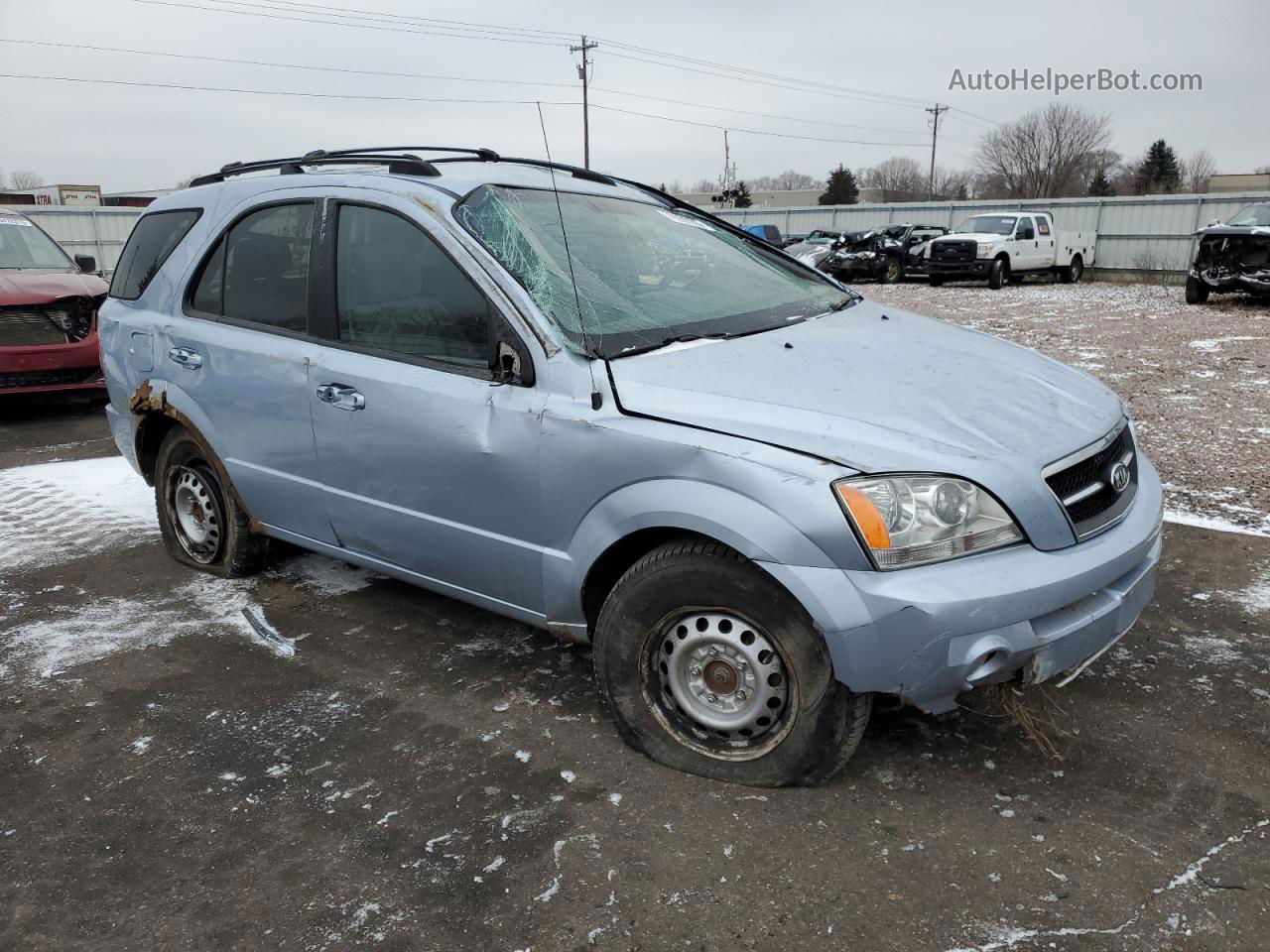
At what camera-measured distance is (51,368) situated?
7.86m

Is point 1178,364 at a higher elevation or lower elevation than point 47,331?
lower

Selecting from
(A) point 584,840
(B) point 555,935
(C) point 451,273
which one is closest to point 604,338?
(C) point 451,273

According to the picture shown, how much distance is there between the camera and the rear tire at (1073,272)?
24766mm

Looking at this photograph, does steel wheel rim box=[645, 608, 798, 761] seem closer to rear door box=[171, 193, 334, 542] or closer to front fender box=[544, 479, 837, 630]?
front fender box=[544, 479, 837, 630]

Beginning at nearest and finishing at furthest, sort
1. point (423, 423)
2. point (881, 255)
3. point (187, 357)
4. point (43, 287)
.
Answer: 1. point (423, 423)
2. point (187, 357)
3. point (43, 287)
4. point (881, 255)

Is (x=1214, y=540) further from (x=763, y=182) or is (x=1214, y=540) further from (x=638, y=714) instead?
(x=763, y=182)

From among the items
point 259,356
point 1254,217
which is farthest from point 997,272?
point 259,356

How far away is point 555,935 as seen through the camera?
2.21m

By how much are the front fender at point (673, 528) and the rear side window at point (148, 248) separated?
2591mm

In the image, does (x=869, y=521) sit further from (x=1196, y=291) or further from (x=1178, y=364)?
(x=1196, y=291)

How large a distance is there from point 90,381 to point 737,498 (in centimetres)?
745

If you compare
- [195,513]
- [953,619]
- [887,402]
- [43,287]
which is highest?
[43,287]

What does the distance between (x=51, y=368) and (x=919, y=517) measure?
25.6ft

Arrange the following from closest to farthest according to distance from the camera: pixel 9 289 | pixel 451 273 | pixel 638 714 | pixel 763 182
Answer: pixel 638 714 → pixel 451 273 → pixel 9 289 → pixel 763 182
